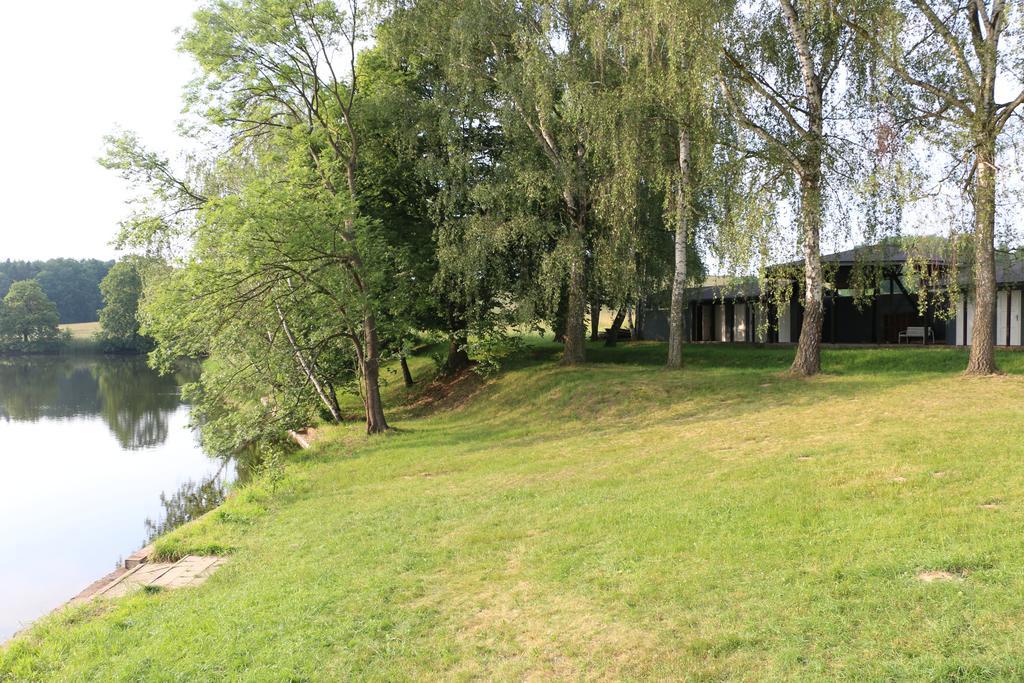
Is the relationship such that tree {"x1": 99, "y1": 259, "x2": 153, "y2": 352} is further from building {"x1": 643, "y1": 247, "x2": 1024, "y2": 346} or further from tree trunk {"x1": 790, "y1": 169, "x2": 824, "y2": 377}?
tree trunk {"x1": 790, "y1": 169, "x2": 824, "y2": 377}

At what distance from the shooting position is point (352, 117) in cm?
2036

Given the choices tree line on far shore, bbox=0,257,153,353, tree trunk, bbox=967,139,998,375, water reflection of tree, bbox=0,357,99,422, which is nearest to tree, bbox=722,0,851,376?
tree trunk, bbox=967,139,998,375

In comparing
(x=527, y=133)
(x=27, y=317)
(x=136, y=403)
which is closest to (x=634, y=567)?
(x=527, y=133)

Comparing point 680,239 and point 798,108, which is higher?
point 798,108

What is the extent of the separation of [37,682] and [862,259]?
16731mm

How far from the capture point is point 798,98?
632 inches

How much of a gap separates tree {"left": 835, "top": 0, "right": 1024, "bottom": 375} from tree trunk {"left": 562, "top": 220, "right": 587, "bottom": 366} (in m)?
7.69

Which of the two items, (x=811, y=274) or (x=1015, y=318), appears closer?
(x=811, y=274)

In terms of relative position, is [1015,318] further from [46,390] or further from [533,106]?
[46,390]

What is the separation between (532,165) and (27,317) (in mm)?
69963

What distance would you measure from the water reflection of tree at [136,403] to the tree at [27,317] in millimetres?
20308

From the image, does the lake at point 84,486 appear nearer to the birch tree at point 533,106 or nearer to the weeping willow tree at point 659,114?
the birch tree at point 533,106

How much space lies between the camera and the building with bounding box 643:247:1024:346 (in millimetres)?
19516

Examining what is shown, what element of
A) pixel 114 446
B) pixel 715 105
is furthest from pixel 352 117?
pixel 114 446
